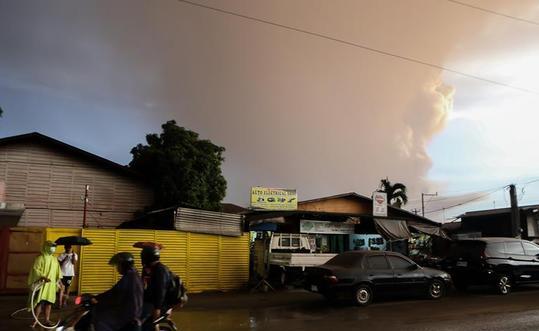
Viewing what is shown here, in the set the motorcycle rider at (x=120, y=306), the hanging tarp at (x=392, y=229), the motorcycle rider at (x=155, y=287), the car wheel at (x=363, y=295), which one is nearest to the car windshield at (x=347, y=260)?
the car wheel at (x=363, y=295)

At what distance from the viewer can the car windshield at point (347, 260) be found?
13.8 metres

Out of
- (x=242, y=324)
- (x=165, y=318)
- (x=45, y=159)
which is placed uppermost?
(x=45, y=159)

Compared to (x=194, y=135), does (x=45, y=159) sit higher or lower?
lower

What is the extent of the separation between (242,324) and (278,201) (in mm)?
13604

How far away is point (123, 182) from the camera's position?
2473 centimetres

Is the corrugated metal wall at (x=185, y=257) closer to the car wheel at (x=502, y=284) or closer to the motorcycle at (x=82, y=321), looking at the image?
the car wheel at (x=502, y=284)

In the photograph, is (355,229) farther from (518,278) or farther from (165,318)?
(165,318)

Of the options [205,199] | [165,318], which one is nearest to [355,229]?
[205,199]

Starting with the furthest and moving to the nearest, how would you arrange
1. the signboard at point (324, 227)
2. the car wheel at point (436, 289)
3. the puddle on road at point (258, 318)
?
the signboard at point (324, 227)
the car wheel at point (436, 289)
the puddle on road at point (258, 318)

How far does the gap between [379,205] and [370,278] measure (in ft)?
30.4

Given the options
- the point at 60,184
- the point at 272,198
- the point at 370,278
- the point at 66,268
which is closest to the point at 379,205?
the point at 272,198

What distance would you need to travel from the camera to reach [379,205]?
73.6ft

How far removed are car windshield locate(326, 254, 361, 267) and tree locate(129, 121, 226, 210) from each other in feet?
35.9

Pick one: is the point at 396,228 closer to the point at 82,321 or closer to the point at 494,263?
the point at 494,263
